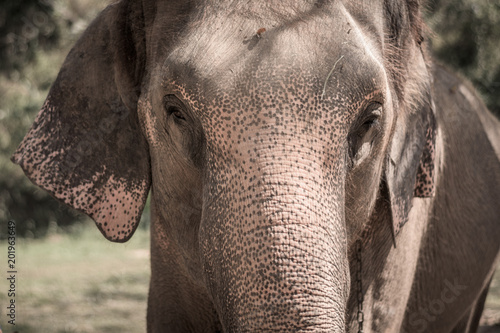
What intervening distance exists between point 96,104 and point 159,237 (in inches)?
22.0

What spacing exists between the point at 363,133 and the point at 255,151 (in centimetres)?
43

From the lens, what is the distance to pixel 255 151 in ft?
6.03

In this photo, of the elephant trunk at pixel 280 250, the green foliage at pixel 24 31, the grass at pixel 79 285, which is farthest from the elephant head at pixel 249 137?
the green foliage at pixel 24 31

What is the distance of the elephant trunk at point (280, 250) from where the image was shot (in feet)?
5.55

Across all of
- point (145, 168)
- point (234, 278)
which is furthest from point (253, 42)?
point (145, 168)

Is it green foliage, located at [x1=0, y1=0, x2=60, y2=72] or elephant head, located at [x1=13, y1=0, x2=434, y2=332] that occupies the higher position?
green foliage, located at [x1=0, y1=0, x2=60, y2=72]

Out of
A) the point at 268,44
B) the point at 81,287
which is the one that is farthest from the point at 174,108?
the point at 81,287

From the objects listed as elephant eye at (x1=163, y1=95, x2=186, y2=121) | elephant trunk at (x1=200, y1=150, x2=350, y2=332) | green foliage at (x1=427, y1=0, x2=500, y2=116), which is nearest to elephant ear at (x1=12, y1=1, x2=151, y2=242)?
elephant eye at (x1=163, y1=95, x2=186, y2=121)

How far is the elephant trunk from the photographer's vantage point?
1690 millimetres

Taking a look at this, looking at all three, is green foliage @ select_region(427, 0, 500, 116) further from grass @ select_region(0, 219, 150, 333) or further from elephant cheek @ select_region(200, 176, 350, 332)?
elephant cheek @ select_region(200, 176, 350, 332)

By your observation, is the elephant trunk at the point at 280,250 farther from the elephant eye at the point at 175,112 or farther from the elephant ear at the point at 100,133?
the elephant ear at the point at 100,133

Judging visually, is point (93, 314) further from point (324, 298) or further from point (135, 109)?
point (324, 298)

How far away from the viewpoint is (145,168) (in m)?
2.64

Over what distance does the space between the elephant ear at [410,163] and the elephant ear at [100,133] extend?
33.4 inches
